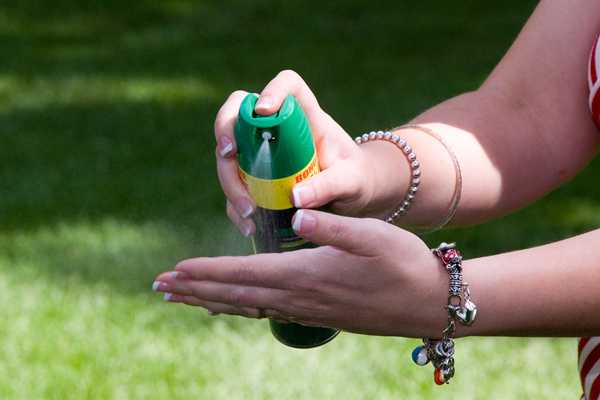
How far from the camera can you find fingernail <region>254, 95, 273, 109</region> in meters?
1.63

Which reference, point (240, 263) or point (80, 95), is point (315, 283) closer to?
point (240, 263)

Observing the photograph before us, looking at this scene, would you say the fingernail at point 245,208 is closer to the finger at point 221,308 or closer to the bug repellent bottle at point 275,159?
the bug repellent bottle at point 275,159

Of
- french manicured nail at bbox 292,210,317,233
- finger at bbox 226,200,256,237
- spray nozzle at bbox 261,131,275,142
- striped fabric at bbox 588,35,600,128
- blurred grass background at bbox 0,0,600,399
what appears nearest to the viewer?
french manicured nail at bbox 292,210,317,233

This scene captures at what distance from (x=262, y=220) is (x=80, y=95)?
15.1ft

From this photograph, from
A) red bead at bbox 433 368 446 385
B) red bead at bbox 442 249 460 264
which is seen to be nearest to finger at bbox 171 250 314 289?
red bead at bbox 442 249 460 264

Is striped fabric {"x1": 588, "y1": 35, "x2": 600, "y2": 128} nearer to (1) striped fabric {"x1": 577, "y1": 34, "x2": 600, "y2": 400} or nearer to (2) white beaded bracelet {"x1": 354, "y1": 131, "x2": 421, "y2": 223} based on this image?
(1) striped fabric {"x1": 577, "y1": 34, "x2": 600, "y2": 400}

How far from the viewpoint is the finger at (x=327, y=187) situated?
5.39 feet

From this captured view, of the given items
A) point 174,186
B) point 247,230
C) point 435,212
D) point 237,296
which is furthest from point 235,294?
point 174,186

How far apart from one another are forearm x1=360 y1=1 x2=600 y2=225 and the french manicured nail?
1.53 ft

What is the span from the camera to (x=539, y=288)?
1609 millimetres

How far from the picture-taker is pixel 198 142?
5.31 m

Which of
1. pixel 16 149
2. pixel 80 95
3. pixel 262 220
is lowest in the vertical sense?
pixel 262 220

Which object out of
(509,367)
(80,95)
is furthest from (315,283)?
(80,95)

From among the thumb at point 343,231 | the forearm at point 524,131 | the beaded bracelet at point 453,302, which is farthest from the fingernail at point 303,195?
the forearm at point 524,131
